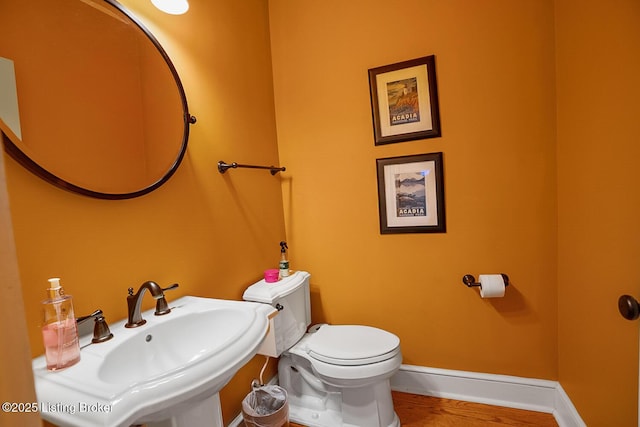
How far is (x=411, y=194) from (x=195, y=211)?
116cm

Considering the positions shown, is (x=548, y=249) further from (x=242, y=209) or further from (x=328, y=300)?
(x=242, y=209)

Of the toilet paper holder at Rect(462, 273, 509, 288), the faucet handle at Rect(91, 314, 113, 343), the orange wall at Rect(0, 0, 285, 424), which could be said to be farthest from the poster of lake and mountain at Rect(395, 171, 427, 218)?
the faucet handle at Rect(91, 314, 113, 343)

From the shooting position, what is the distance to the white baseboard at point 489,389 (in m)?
1.42

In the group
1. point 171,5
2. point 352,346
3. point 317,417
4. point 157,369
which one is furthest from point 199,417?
point 171,5

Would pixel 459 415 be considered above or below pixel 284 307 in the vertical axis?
below

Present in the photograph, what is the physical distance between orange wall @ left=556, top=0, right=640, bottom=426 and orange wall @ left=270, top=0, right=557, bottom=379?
102 mm

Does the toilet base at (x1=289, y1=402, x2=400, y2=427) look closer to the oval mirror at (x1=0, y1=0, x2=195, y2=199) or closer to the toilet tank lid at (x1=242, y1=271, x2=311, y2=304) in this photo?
the toilet tank lid at (x1=242, y1=271, x2=311, y2=304)

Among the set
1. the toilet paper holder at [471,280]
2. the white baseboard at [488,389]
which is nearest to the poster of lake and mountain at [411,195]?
the toilet paper holder at [471,280]

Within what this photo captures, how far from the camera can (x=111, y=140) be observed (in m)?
0.94

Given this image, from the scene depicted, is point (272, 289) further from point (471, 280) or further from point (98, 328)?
point (471, 280)

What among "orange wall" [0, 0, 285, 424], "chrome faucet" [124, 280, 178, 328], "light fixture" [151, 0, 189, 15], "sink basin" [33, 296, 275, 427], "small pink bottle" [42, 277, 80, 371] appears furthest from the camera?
"light fixture" [151, 0, 189, 15]

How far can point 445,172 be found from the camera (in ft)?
5.04

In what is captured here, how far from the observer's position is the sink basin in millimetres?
545

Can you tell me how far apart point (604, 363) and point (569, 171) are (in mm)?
793
